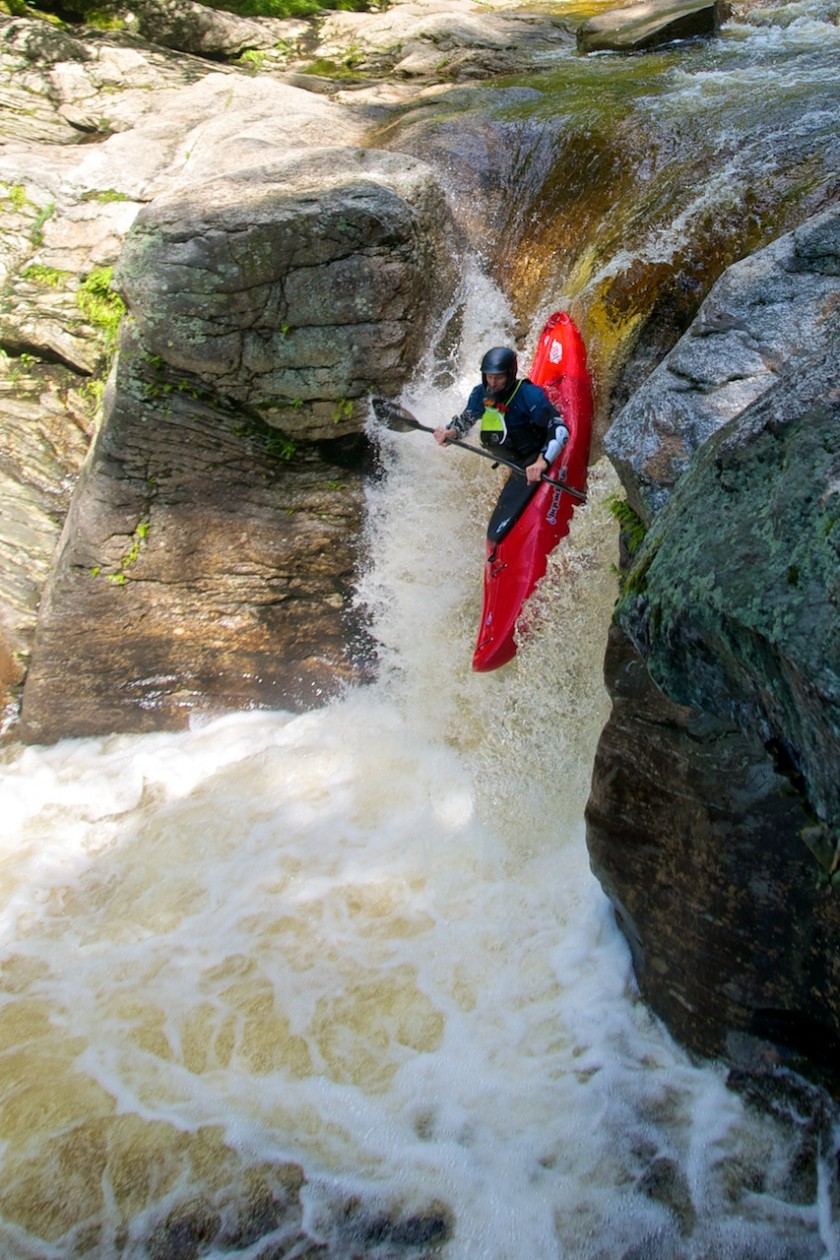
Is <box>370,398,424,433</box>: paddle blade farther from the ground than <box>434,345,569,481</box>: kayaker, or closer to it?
closer to it

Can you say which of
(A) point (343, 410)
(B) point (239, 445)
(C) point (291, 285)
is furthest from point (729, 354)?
(B) point (239, 445)

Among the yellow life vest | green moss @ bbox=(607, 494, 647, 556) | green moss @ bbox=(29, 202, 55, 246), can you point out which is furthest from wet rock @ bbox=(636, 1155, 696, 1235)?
green moss @ bbox=(29, 202, 55, 246)

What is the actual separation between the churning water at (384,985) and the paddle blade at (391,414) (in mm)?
160

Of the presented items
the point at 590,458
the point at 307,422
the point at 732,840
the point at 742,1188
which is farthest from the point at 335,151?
the point at 742,1188

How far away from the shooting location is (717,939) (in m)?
3.08

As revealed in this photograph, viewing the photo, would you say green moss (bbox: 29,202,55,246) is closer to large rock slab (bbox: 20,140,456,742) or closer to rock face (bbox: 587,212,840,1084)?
large rock slab (bbox: 20,140,456,742)

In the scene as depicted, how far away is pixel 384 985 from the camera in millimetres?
3662

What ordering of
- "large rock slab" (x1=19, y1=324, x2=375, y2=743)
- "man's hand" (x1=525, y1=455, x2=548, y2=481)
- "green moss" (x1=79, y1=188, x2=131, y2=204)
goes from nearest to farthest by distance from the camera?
1. "man's hand" (x1=525, y1=455, x2=548, y2=481)
2. "large rock slab" (x1=19, y1=324, x2=375, y2=743)
3. "green moss" (x1=79, y1=188, x2=131, y2=204)

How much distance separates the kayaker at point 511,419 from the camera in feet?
14.7

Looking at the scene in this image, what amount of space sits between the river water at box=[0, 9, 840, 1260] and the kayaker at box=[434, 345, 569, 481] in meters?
0.34

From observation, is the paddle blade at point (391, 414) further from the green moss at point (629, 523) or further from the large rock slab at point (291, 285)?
the green moss at point (629, 523)

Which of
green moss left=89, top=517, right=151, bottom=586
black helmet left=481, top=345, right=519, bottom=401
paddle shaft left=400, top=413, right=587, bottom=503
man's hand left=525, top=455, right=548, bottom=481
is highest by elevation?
black helmet left=481, top=345, right=519, bottom=401

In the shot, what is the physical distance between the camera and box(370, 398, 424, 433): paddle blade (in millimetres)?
5027

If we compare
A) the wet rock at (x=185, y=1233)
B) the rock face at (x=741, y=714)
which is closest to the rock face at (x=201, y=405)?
the rock face at (x=741, y=714)
